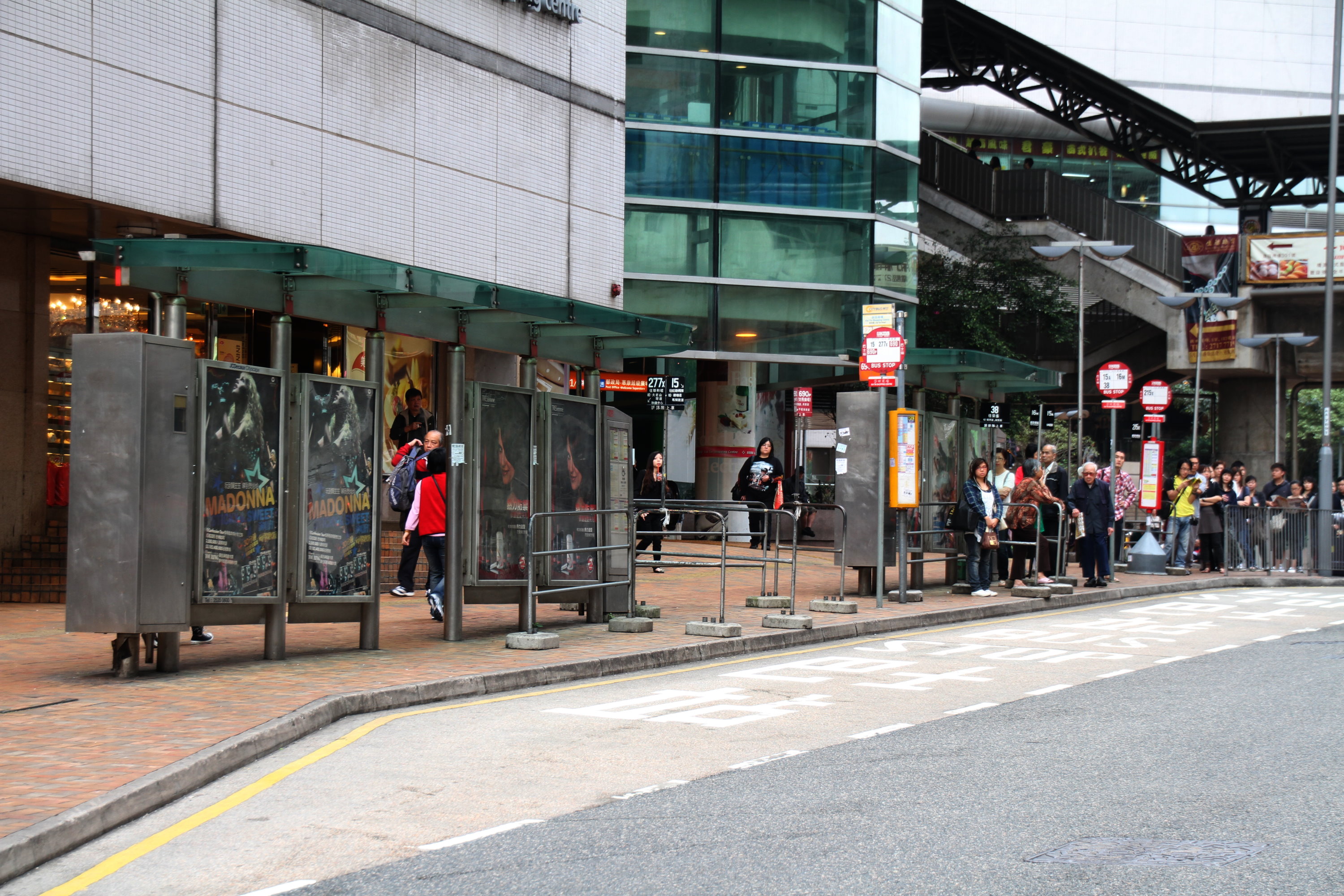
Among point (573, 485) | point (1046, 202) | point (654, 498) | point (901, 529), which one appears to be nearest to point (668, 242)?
point (654, 498)

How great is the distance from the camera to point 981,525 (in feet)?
59.7

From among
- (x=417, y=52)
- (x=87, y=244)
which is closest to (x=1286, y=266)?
(x=417, y=52)

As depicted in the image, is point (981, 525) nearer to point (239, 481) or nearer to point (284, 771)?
point (239, 481)

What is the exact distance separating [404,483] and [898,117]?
1862 cm

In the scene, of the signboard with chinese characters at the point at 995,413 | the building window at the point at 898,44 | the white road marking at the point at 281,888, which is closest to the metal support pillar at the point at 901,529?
the signboard with chinese characters at the point at 995,413

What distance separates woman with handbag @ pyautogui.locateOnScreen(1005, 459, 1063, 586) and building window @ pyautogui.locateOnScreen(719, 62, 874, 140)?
10508 millimetres

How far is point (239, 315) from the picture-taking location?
1689 centimetres

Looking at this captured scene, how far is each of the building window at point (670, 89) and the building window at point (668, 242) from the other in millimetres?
1882

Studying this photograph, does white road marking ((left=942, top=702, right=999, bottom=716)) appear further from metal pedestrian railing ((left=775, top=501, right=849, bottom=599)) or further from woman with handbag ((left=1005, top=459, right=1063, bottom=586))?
woman with handbag ((left=1005, top=459, right=1063, bottom=586))

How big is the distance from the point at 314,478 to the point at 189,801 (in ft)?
15.2

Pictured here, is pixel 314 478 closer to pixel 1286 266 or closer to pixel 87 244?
pixel 87 244

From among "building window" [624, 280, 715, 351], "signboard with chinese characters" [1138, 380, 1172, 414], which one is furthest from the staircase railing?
"building window" [624, 280, 715, 351]

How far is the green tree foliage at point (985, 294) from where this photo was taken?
35156mm

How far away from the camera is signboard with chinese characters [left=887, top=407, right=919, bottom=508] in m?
16.6
